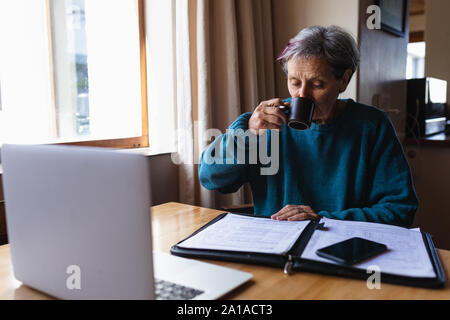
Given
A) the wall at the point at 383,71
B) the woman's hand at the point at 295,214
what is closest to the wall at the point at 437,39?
the wall at the point at 383,71

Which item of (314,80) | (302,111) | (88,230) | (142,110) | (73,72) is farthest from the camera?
(142,110)

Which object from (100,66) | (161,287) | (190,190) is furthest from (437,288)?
(100,66)

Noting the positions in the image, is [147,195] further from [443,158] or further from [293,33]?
[443,158]

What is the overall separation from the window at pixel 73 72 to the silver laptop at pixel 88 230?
120 centimetres

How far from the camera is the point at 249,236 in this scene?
862 millimetres

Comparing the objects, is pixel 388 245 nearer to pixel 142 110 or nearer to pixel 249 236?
pixel 249 236

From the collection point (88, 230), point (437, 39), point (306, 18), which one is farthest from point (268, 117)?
point (437, 39)

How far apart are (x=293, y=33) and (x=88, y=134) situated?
127 centimetres

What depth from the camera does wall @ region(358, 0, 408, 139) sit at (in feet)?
7.20

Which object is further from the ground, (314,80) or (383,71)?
(383,71)

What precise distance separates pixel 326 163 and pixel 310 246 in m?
0.58

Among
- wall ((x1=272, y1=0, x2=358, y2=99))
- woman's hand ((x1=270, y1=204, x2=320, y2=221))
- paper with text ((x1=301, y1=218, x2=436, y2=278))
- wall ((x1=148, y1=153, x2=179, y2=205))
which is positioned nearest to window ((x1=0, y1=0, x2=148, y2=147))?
wall ((x1=148, y1=153, x2=179, y2=205))

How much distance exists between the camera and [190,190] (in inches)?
79.7

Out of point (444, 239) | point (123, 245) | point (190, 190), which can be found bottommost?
point (444, 239)
